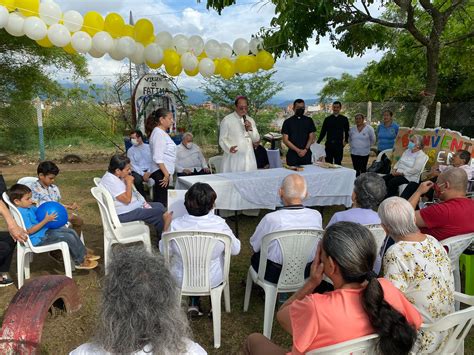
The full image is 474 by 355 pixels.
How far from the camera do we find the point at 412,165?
17.6ft

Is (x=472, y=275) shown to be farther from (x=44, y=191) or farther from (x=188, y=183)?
(x=44, y=191)

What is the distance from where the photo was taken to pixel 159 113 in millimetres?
4387

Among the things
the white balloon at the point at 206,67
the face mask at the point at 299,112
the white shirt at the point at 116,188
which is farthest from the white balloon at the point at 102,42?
the face mask at the point at 299,112

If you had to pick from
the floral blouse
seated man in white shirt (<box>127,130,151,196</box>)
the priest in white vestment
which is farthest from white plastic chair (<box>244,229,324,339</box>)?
seated man in white shirt (<box>127,130,151,196</box>)

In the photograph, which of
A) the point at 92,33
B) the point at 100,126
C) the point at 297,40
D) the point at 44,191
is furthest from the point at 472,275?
the point at 100,126

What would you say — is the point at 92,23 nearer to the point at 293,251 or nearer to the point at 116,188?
the point at 116,188

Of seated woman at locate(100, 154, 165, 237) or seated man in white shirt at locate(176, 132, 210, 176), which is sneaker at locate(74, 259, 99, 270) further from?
seated man in white shirt at locate(176, 132, 210, 176)

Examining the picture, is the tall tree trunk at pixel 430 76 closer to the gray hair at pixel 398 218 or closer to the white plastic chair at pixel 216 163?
the white plastic chair at pixel 216 163

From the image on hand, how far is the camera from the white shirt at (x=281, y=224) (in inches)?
105

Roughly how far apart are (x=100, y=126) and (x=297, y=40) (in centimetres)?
768

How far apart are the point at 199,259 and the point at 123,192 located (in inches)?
62.1

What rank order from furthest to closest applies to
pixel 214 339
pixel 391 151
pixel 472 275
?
pixel 391 151 < pixel 472 275 < pixel 214 339

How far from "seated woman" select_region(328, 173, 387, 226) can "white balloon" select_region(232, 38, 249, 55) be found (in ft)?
16.0

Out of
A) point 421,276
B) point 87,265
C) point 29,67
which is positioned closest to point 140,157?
point 87,265
